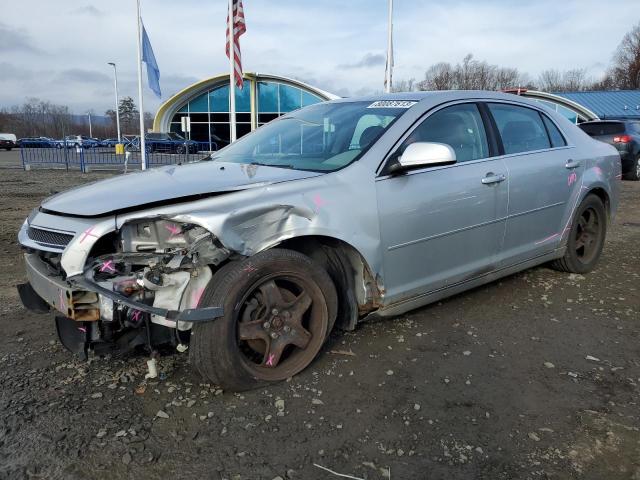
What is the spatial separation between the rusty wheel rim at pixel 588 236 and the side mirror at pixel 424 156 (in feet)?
8.00

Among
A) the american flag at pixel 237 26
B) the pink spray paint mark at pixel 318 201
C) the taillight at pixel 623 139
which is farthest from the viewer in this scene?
the taillight at pixel 623 139

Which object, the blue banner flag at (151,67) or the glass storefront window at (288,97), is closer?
the blue banner flag at (151,67)

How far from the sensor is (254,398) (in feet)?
8.93

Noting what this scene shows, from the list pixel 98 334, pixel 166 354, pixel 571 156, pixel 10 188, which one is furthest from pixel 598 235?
pixel 10 188

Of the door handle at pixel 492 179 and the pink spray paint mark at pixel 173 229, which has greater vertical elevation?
the door handle at pixel 492 179

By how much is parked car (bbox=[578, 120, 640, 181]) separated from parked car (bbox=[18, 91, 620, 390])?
11748mm

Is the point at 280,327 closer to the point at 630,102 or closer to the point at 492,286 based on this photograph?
the point at 492,286

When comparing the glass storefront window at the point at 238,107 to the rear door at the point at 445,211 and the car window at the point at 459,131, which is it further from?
the rear door at the point at 445,211

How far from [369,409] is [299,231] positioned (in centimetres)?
100

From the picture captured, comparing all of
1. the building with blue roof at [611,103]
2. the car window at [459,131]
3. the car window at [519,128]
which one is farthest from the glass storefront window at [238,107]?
the car window at [459,131]

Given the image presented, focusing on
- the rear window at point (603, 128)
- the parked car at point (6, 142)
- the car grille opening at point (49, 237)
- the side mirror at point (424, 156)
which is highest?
the parked car at point (6, 142)

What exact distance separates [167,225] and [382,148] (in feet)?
4.62

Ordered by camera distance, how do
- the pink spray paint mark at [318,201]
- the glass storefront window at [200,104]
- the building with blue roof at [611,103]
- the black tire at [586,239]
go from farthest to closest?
the glass storefront window at [200,104] < the building with blue roof at [611,103] < the black tire at [586,239] < the pink spray paint mark at [318,201]

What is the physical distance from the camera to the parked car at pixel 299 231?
2.53 m
